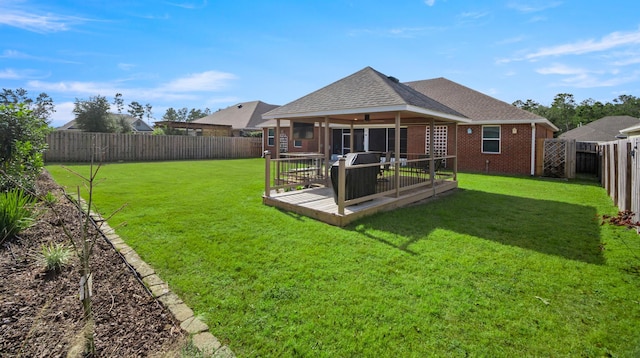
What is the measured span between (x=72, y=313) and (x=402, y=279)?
3.22 meters

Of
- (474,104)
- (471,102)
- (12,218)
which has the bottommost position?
(12,218)

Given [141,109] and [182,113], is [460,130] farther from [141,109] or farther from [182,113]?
[182,113]

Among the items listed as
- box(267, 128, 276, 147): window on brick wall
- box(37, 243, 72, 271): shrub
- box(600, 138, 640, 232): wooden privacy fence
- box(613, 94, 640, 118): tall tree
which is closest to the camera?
box(37, 243, 72, 271): shrub

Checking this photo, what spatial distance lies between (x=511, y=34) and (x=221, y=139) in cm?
1913

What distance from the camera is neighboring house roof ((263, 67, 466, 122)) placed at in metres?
6.97

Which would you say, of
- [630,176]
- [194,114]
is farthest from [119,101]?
[630,176]

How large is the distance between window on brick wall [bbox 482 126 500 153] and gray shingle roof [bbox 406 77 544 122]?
648 millimetres

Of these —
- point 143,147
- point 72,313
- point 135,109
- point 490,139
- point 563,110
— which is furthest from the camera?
point 135,109

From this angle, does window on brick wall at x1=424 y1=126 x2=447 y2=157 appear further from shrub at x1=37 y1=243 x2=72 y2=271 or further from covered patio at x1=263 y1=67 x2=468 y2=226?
shrub at x1=37 y1=243 x2=72 y2=271

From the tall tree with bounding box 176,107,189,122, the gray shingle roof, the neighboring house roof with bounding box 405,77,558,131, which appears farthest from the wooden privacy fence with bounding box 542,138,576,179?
the tall tree with bounding box 176,107,189,122

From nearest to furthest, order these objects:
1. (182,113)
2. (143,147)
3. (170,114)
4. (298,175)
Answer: (298,175) < (143,147) < (170,114) < (182,113)

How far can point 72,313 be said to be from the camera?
2.71 metres

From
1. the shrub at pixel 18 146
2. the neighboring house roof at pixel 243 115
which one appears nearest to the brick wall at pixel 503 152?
the shrub at pixel 18 146

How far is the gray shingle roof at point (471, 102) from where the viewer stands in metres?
14.7
